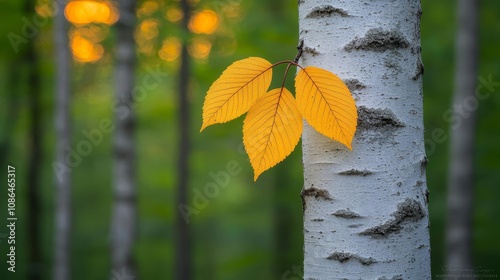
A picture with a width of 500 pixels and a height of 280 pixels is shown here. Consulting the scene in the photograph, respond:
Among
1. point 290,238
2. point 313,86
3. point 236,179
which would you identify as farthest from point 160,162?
point 313,86

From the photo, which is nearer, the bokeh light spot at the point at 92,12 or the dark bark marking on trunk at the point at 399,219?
the dark bark marking on trunk at the point at 399,219

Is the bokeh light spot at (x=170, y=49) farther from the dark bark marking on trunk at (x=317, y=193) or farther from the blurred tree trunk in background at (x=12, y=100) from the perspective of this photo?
the dark bark marking on trunk at (x=317, y=193)

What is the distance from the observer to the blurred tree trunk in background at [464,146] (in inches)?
188

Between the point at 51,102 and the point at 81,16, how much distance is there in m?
3.19

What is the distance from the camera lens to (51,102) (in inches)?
310

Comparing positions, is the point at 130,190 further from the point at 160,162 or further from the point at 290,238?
the point at 160,162

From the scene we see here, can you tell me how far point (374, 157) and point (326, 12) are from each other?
28cm

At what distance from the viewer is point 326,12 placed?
821 mm

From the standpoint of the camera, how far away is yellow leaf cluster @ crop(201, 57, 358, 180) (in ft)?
2.52

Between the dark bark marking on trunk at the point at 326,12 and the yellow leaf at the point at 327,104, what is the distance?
0.12 metres

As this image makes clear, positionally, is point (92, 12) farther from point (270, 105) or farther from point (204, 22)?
point (270, 105)

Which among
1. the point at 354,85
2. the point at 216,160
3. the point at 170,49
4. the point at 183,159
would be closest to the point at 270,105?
the point at 354,85

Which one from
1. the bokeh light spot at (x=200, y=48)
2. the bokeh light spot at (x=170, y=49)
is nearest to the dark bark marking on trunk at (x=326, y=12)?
the bokeh light spot at (x=170, y=49)

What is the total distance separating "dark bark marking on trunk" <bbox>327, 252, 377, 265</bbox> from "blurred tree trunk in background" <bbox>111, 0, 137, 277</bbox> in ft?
13.4
